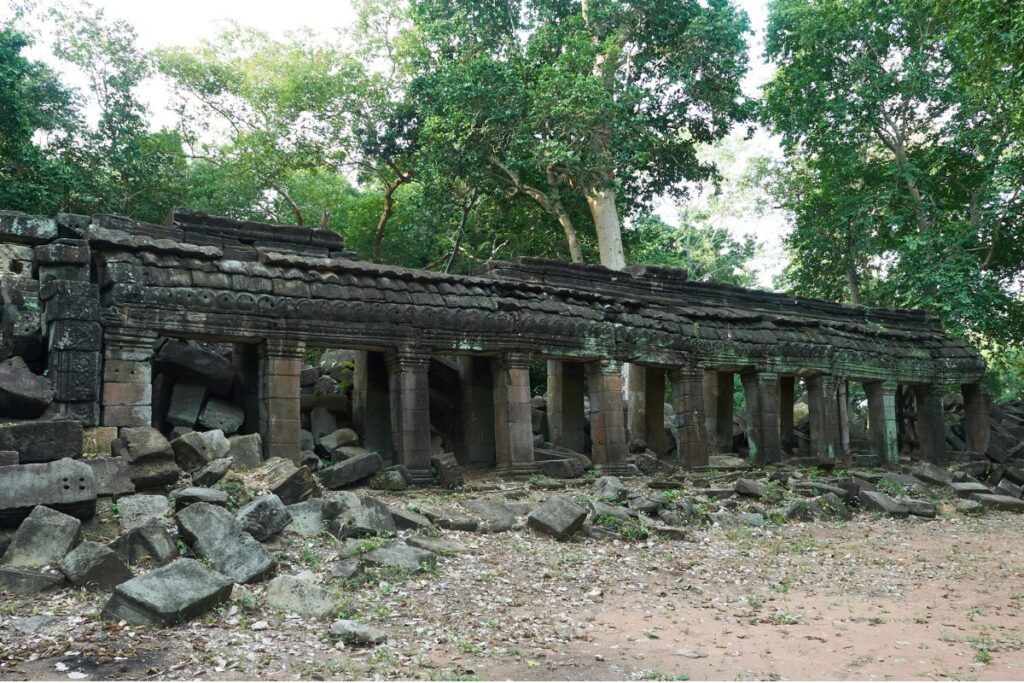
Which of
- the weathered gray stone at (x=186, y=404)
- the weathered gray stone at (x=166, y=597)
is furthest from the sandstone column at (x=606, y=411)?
the weathered gray stone at (x=166, y=597)

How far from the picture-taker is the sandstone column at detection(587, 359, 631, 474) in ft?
53.4

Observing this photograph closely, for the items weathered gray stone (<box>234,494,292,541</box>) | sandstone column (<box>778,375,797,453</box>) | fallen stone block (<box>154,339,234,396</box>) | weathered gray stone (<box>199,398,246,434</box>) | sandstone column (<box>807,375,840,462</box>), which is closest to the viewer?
weathered gray stone (<box>234,494,292,541</box>)

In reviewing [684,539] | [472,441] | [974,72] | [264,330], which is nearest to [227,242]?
[264,330]

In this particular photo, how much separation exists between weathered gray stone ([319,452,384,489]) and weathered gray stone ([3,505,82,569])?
462 centimetres

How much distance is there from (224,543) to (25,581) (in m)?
1.50

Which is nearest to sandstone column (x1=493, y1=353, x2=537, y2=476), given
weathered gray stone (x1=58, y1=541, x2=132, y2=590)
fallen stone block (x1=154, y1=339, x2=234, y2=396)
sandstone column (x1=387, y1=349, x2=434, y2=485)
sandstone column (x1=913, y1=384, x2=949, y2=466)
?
sandstone column (x1=387, y1=349, x2=434, y2=485)

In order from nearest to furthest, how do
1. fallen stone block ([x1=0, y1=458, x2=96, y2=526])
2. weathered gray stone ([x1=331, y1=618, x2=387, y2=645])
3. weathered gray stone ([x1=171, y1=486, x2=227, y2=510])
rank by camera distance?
weathered gray stone ([x1=331, y1=618, x2=387, y2=645]), fallen stone block ([x1=0, y1=458, x2=96, y2=526]), weathered gray stone ([x1=171, y1=486, x2=227, y2=510])

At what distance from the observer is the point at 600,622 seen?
710 centimetres

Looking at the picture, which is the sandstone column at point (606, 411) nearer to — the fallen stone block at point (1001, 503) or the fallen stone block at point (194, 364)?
the fallen stone block at point (1001, 503)

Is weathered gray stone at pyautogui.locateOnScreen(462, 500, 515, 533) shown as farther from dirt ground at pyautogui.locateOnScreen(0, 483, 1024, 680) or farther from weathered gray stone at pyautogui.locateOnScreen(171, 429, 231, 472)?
weathered gray stone at pyautogui.locateOnScreen(171, 429, 231, 472)

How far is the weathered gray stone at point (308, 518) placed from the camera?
28.8 ft

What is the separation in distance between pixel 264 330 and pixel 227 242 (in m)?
2.08

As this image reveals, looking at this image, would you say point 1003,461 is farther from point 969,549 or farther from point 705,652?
point 705,652

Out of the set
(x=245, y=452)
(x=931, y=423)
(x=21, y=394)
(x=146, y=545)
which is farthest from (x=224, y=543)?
(x=931, y=423)
